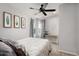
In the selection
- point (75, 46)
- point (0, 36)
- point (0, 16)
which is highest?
point (0, 16)

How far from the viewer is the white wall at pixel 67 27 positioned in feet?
6.23

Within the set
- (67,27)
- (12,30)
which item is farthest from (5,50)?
(67,27)

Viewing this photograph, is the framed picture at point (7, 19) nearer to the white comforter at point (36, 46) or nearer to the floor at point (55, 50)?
the white comforter at point (36, 46)

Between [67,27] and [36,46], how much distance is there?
24.5 inches

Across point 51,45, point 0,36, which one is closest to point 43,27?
point 51,45

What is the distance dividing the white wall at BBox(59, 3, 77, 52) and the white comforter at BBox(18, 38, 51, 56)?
0.85 ft

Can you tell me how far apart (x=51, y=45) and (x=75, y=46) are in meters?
0.41

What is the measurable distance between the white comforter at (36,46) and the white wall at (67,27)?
0.85 ft

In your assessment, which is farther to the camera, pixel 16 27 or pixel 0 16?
pixel 16 27

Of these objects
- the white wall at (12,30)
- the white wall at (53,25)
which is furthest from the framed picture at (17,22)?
the white wall at (53,25)

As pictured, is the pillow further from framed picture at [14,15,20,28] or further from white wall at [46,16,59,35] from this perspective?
white wall at [46,16,59,35]

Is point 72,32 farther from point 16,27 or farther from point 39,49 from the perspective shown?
point 16,27

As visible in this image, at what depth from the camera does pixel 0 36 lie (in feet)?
5.98

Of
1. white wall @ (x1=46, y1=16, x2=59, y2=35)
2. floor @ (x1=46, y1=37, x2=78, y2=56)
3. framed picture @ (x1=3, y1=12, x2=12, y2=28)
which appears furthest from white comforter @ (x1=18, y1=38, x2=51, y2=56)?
framed picture @ (x1=3, y1=12, x2=12, y2=28)
